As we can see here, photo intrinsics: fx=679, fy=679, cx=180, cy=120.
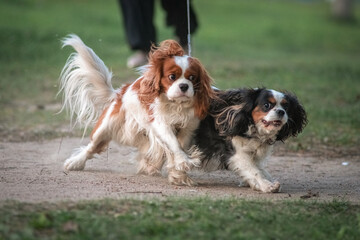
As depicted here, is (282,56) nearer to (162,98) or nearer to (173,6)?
(173,6)

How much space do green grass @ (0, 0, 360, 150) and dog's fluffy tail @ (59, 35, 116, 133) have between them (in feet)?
5.47

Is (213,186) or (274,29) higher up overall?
(213,186)

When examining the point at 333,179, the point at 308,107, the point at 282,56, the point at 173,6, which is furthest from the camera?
the point at 282,56

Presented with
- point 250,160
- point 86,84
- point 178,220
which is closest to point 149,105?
point 250,160

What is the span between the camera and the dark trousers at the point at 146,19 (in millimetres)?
14203

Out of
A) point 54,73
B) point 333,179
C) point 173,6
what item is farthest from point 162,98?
point 54,73

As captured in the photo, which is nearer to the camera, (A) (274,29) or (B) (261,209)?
(B) (261,209)

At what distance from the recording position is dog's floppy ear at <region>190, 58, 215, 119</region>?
6.79 metres

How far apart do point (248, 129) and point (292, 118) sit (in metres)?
0.51

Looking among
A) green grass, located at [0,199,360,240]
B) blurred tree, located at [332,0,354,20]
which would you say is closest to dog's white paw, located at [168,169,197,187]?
green grass, located at [0,199,360,240]

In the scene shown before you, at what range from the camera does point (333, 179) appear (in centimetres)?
811

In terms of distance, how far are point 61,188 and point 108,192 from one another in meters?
0.45

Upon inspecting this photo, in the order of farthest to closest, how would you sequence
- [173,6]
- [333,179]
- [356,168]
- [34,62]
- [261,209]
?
1. [34,62]
2. [173,6]
3. [356,168]
4. [333,179]
5. [261,209]

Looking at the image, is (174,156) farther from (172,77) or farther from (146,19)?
(146,19)
